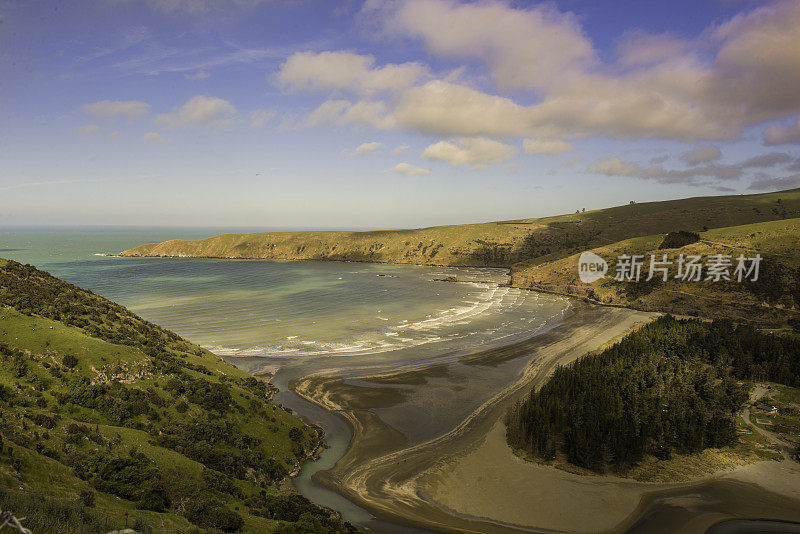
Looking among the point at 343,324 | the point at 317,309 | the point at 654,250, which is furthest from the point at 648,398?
the point at 654,250

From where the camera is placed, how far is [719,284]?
84250mm

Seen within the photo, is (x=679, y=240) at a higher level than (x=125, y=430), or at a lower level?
higher

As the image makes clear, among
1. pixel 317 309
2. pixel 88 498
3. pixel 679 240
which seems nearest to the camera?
pixel 88 498

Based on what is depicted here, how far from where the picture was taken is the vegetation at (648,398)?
29.9m

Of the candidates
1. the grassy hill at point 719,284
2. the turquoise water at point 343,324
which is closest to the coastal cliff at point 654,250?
the grassy hill at point 719,284

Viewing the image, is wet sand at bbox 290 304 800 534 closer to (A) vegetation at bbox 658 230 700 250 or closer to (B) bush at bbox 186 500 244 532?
(B) bush at bbox 186 500 244 532

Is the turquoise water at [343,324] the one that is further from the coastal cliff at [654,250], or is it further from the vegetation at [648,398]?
the coastal cliff at [654,250]

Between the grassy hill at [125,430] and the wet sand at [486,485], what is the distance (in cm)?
481

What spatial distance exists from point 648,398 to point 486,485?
67.2 ft

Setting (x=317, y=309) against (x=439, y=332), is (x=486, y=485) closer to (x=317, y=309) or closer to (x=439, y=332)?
(x=439, y=332)

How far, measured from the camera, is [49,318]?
31047mm

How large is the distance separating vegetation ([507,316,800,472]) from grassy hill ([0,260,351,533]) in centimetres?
1886

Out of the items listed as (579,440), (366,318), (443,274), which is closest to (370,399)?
(579,440)

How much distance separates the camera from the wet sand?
23469mm
